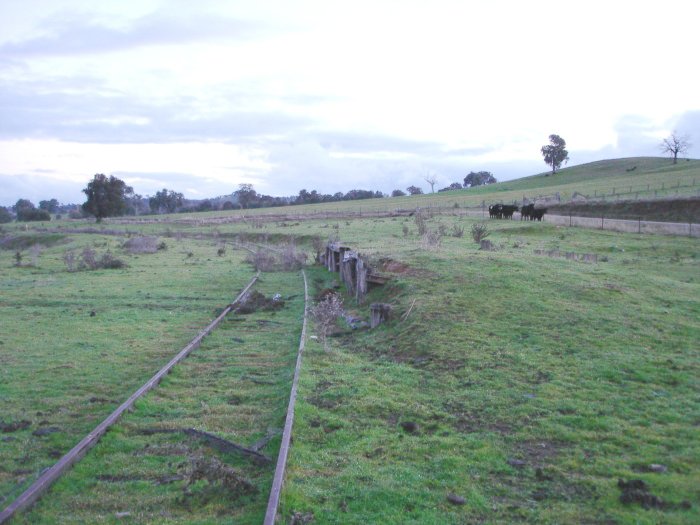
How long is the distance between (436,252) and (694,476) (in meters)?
15.1

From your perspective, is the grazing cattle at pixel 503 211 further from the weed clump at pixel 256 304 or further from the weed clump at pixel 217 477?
the weed clump at pixel 217 477

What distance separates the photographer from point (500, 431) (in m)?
8.15

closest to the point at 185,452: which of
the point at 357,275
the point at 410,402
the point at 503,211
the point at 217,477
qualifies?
the point at 217,477

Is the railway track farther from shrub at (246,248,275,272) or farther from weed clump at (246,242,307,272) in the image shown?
weed clump at (246,242,307,272)

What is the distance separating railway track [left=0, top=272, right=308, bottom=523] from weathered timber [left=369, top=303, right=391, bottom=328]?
301 centimetres

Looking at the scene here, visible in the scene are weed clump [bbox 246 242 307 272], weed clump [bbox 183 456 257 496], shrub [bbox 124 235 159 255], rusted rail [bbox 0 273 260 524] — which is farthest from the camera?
shrub [bbox 124 235 159 255]

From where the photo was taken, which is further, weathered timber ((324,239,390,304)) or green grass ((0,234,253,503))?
weathered timber ((324,239,390,304))

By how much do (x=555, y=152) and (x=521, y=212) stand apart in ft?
332

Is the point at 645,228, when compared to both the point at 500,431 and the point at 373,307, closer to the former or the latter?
the point at 373,307

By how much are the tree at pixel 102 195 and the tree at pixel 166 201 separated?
70.3m

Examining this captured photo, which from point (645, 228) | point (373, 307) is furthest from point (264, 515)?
point (645, 228)

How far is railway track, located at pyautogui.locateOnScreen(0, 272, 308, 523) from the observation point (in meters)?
6.14

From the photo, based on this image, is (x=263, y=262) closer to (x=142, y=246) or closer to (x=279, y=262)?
(x=279, y=262)

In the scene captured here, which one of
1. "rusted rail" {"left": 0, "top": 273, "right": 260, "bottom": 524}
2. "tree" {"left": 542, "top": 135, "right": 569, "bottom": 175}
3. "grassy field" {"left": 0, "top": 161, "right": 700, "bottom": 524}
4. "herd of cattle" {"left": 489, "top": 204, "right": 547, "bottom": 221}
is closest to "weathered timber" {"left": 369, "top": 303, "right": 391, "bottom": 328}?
"grassy field" {"left": 0, "top": 161, "right": 700, "bottom": 524}
